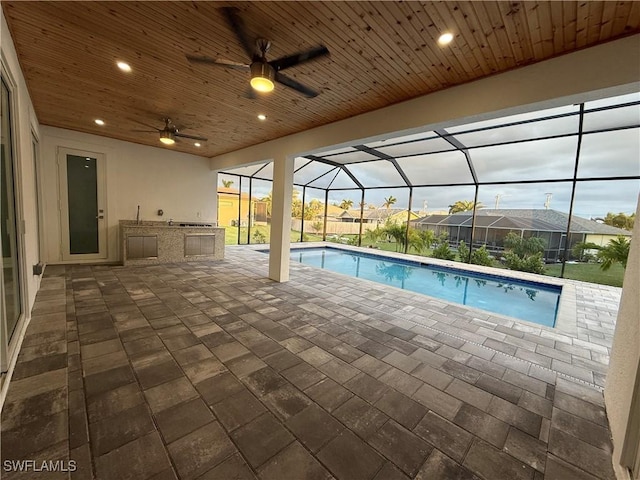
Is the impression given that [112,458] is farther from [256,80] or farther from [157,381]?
[256,80]

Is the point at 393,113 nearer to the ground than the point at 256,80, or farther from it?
farther from it

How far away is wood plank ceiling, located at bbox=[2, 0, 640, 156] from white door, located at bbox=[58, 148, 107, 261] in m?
2.13

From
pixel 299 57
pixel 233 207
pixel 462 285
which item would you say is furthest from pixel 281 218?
pixel 233 207

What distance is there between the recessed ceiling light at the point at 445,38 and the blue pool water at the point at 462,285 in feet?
14.6

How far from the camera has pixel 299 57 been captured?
2.11 metres

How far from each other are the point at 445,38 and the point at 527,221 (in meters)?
7.78

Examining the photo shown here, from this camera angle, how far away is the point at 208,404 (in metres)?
1.76

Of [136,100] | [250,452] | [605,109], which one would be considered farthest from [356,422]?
[605,109]

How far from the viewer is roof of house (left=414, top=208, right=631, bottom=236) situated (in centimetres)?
629

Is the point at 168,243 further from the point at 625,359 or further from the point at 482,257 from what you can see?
the point at 482,257

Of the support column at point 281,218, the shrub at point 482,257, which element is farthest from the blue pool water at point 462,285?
the support column at point 281,218

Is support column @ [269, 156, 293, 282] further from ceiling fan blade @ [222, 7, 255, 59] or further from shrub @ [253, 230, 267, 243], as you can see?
shrub @ [253, 230, 267, 243]

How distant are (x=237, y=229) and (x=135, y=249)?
4072mm

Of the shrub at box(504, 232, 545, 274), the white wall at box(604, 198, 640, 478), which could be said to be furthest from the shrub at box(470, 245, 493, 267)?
the white wall at box(604, 198, 640, 478)
